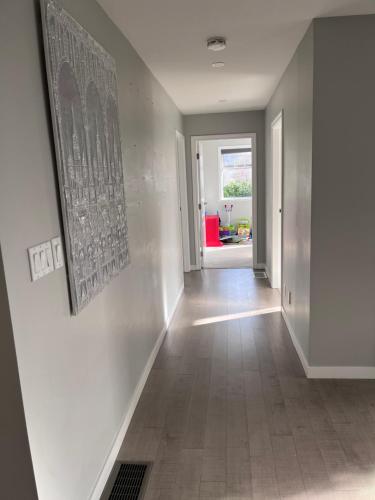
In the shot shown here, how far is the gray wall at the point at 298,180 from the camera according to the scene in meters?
2.65

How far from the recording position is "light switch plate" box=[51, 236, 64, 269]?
1.45 m

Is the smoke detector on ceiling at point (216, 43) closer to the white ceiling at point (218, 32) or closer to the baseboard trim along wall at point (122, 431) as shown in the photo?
the white ceiling at point (218, 32)

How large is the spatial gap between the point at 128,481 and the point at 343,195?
6.77 ft

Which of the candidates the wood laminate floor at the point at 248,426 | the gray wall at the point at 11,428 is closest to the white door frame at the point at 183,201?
the wood laminate floor at the point at 248,426

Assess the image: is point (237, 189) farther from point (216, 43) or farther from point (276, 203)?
point (216, 43)

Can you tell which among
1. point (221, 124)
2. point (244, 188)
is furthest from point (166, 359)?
point (244, 188)

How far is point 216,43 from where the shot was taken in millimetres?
2648

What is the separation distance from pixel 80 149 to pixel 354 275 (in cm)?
193

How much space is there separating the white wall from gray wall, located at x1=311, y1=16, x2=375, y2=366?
256 inches

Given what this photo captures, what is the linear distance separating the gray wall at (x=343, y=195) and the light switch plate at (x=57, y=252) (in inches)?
67.5

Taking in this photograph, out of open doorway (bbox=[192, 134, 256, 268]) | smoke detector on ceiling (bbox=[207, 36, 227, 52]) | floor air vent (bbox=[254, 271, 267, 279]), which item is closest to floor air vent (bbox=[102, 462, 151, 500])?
smoke detector on ceiling (bbox=[207, 36, 227, 52])

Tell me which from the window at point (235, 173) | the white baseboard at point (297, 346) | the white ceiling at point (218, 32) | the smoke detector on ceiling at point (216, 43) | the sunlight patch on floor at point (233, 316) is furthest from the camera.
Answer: the window at point (235, 173)

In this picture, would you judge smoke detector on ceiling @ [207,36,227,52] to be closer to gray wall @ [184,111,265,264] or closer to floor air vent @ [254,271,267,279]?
gray wall @ [184,111,265,264]

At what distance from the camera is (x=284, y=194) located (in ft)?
12.3
